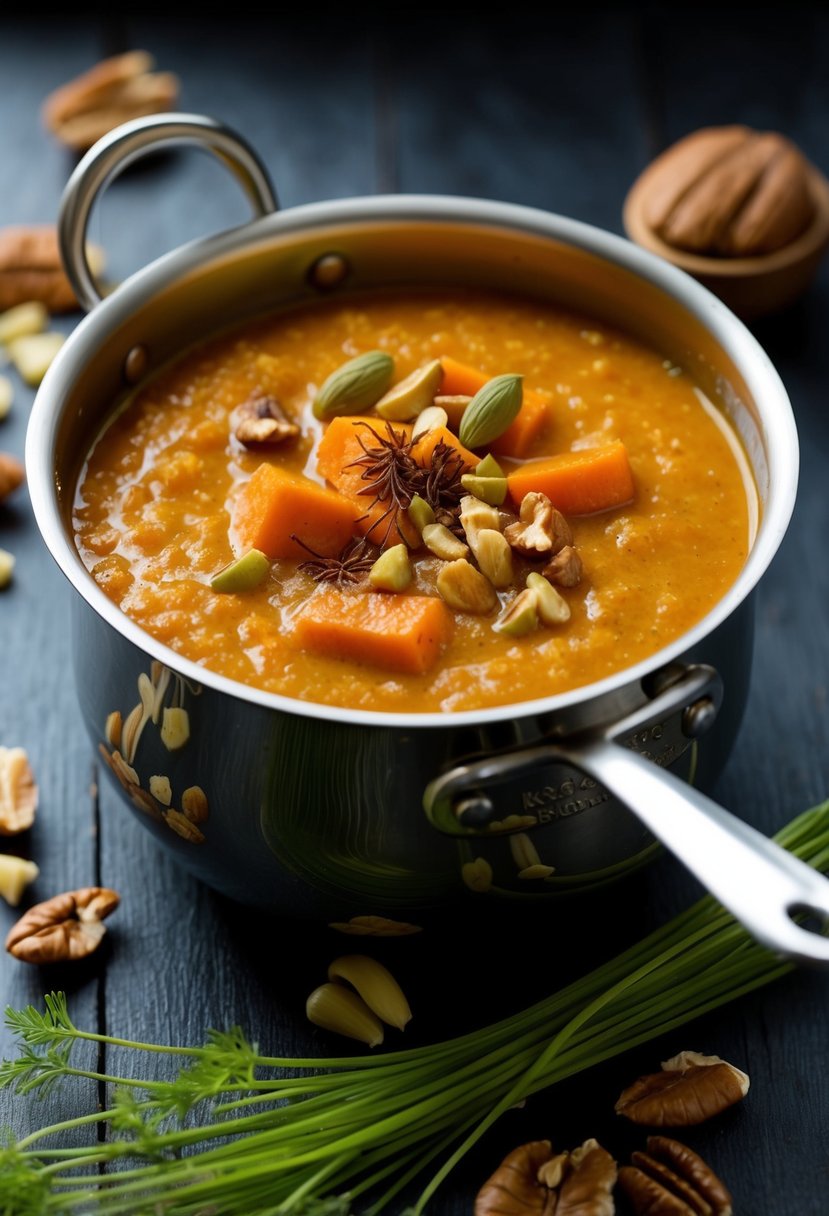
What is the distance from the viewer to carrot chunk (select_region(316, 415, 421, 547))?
2385 millimetres

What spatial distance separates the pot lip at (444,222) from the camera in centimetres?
195

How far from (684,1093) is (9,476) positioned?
186 centimetres

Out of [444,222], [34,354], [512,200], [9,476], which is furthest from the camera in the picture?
[512,200]

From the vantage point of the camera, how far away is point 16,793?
268cm

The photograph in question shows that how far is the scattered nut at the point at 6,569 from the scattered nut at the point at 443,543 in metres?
1.09

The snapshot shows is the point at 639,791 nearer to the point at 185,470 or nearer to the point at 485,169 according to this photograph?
the point at 185,470

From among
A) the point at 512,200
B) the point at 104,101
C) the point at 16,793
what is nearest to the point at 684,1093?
the point at 16,793

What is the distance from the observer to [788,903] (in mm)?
1744

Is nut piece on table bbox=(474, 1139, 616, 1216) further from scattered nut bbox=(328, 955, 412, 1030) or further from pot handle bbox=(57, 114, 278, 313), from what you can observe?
pot handle bbox=(57, 114, 278, 313)

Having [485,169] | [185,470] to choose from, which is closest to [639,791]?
[185,470]

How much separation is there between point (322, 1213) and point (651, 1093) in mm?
523

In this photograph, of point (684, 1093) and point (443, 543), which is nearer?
point (684, 1093)

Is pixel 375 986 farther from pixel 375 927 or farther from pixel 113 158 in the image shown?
pixel 113 158

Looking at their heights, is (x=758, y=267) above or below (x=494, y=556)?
below
